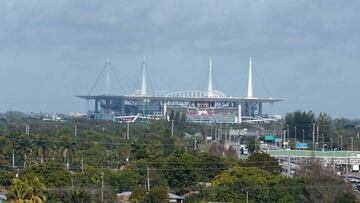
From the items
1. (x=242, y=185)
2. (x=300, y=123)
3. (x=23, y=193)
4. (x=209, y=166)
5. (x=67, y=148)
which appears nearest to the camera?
(x=23, y=193)

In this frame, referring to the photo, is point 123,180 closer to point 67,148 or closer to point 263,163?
point 263,163

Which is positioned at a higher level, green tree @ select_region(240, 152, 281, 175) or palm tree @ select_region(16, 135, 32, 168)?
palm tree @ select_region(16, 135, 32, 168)

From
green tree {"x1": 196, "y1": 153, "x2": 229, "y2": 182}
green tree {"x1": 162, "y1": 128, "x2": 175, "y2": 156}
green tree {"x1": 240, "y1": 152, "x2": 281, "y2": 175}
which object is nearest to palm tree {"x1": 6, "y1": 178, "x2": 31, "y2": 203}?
green tree {"x1": 196, "y1": 153, "x2": 229, "y2": 182}

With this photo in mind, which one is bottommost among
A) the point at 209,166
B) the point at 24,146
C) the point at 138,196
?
the point at 138,196

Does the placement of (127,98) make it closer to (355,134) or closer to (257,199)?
(355,134)

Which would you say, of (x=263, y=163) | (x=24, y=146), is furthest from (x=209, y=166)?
(x=24, y=146)

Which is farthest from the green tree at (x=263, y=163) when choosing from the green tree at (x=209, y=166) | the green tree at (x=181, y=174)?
the green tree at (x=181, y=174)

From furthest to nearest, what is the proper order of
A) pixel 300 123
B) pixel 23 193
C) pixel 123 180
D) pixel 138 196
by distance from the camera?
pixel 300 123, pixel 123 180, pixel 138 196, pixel 23 193

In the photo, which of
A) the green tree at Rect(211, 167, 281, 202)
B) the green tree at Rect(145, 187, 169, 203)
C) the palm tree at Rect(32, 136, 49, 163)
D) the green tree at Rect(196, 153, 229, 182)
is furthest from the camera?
the palm tree at Rect(32, 136, 49, 163)

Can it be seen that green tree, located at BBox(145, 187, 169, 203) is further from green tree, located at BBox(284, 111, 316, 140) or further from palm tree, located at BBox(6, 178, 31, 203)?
green tree, located at BBox(284, 111, 316, 140)

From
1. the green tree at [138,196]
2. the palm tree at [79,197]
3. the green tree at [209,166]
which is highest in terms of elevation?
the green tree at [209,166]

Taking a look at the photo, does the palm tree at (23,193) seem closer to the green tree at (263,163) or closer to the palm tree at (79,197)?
the palm tree at (79,197)

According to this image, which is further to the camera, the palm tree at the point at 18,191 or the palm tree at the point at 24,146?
the palm tree at the point at 24,146
